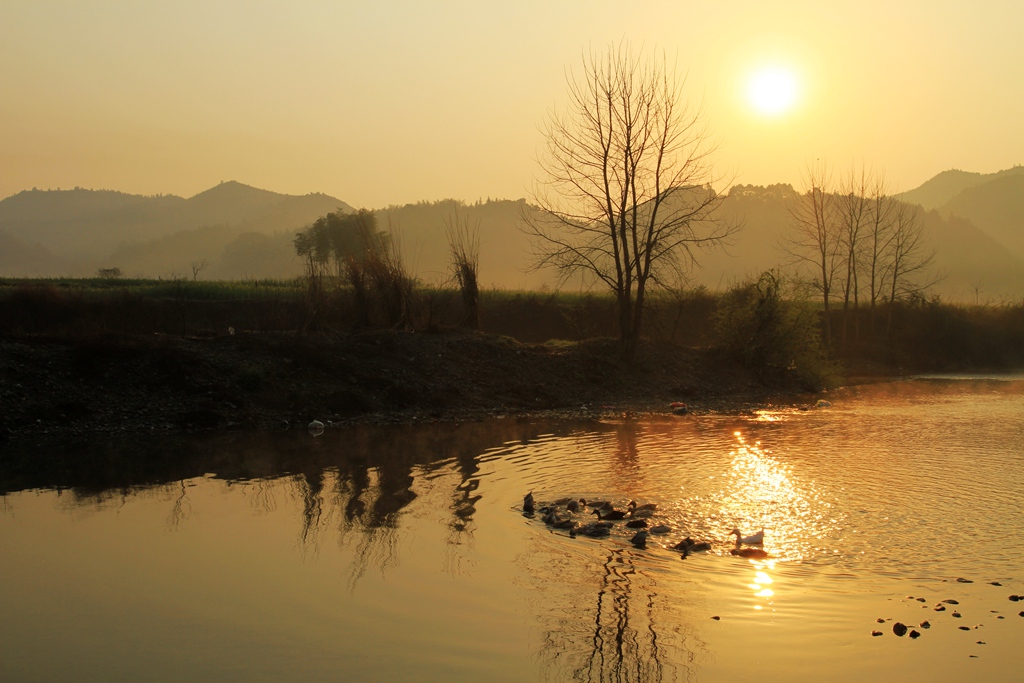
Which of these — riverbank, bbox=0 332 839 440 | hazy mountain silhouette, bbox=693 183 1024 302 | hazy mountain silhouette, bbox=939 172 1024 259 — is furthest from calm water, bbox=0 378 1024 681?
hazy mountain silhouette, bbox=939 172 1024 259

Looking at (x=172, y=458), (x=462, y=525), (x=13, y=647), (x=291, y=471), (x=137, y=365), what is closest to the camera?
(x=13, y=647)

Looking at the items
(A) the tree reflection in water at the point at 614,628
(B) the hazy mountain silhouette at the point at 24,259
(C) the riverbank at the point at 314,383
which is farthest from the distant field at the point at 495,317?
(B) the hazy mountain silhouette at the point at 24,259

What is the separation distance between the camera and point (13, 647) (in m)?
5.90

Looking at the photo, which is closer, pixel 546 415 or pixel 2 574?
pixel 2 574

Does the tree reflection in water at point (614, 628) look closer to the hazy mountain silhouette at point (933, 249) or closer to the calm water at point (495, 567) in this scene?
the calm water at point (495, 567)

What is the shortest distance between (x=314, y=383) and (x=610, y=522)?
39.0 ft

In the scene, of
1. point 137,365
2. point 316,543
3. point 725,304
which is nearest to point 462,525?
point 316,543

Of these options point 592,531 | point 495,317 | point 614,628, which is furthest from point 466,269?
point 614,628

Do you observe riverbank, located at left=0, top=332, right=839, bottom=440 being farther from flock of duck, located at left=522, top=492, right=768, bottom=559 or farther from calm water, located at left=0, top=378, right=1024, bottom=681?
flock of duck, located at left=522, top=492, right=768, bottom=559

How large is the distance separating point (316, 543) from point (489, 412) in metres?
11.5

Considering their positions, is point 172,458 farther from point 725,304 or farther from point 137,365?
point 725,304

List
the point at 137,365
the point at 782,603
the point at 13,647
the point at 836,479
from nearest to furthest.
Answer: the point at 13,647 < the point at 782,603 < the point at 836,479 < the point at 137,365

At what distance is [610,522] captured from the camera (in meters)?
9.34

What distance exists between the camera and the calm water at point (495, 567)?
5.73 metres
